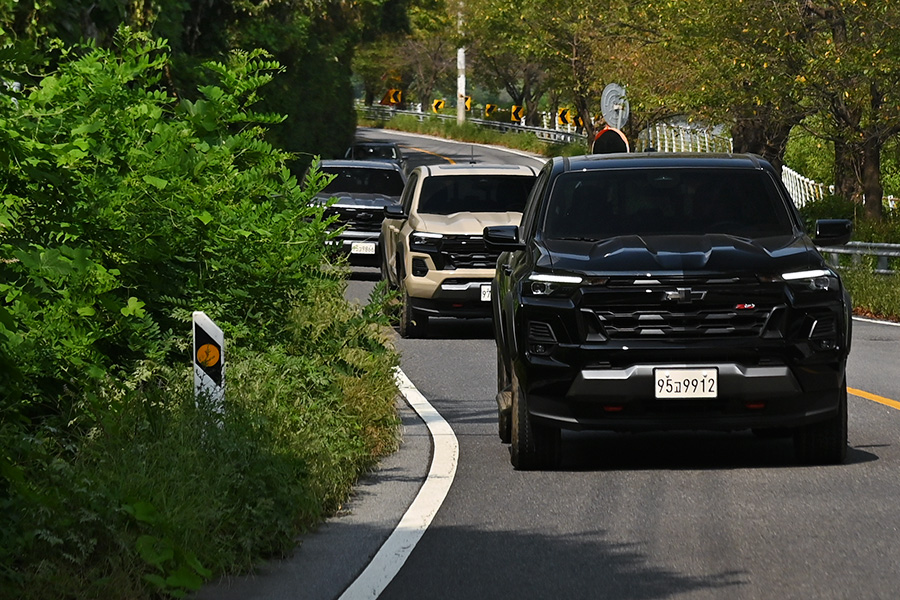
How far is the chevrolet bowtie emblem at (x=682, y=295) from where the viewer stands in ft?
31.6

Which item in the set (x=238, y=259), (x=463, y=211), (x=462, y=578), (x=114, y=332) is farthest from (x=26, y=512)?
(x=463, y=211)

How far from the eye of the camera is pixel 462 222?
18.7m

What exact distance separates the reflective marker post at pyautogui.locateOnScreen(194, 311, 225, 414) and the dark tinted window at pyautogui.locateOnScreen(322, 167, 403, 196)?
63.4 feet

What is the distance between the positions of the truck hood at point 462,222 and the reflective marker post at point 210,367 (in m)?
9.46

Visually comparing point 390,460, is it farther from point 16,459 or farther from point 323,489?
point 16,459

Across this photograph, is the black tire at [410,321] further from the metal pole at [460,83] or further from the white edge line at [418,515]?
the metal pole at [460,83]

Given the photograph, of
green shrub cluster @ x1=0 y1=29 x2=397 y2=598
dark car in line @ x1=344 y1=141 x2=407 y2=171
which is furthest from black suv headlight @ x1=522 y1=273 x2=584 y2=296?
dark car in line @ x1=344 y1=141 x2=407 y2=171

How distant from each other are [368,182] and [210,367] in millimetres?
19531

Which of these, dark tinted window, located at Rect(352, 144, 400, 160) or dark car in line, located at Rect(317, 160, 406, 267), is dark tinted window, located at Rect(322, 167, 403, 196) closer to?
dark car in line, located at Rect(317, 160, 406, 267)

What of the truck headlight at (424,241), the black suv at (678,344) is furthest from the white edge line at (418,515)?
the truck headlight at (424,241)

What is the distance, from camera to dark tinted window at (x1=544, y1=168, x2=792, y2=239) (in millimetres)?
10875

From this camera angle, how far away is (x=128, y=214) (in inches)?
411

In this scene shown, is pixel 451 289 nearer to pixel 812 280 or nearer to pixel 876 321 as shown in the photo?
pixel 876 321

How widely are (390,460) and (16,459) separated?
10.2 ft
